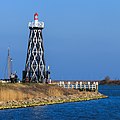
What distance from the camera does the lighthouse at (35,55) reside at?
99.7 meters

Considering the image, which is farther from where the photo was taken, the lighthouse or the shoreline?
the lighthouse

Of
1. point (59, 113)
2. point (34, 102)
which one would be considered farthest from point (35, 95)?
point (59, 113)

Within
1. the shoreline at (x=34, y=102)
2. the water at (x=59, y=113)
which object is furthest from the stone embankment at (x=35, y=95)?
the water at (x=59, y=113)

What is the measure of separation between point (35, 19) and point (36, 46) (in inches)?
194

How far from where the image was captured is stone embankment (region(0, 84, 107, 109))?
73625 mm

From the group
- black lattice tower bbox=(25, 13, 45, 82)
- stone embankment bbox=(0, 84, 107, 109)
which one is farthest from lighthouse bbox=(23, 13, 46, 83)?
stone embankment bbox=(0, 84, 107, 109)

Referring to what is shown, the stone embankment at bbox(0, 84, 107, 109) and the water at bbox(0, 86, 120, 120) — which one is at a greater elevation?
the stone embankment at bbox(0, 84, 107, 109)

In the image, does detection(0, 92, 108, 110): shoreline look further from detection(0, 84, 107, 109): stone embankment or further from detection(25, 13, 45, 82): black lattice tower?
detection(25, 13, 45, 82): black lattice tower

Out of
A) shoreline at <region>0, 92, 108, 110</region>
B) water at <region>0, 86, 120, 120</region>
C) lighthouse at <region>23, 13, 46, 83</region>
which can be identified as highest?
lighthouse at <region>23, 13, 46, 83</region>

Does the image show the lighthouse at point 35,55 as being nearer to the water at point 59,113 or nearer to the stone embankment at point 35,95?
the stone embankment at point 35,95

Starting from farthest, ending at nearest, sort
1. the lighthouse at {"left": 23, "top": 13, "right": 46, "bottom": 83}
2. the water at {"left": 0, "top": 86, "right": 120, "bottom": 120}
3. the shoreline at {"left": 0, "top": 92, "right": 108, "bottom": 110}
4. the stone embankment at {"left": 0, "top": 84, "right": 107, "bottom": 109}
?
the lighthouse at {"left": 23, "top": 13, "right": 46, "bottom": 83}, the stone embankment at {"left": 0, "top": 84, "right": 107, "bottom": 109}, the shoreline at {"left": 0, "top": 92, "right": 108, "bottom": 110}, the water at {"left": 0, "top": 86, "right": 120, "bottom": 120}

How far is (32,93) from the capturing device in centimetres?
8319

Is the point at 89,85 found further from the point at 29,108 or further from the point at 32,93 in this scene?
the point at 29,108

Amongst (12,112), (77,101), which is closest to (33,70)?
(77,101)
